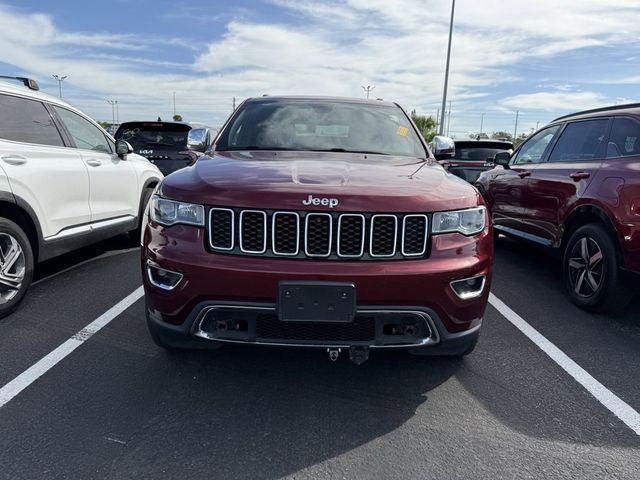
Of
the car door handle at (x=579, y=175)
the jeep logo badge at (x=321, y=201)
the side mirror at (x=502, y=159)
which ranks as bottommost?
the jeep logo badge at (x=321, y=201)

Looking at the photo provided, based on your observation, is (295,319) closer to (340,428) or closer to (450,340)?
(340,428)

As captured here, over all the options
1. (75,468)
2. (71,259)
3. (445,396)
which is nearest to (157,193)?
(75,468)

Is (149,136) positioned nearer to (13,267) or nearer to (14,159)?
(14,159)

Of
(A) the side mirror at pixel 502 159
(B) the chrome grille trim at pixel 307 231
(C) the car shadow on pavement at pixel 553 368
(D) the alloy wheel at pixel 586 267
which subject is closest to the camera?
(B) the chrome grille trim at pixel 307 231

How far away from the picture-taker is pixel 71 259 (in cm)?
599

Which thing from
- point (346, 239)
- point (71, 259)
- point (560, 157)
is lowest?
point (71, 259)

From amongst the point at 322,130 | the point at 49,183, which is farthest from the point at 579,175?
the point at 49,183

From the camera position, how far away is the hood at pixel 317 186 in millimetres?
2568

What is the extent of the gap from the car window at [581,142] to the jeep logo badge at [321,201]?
3179 mm

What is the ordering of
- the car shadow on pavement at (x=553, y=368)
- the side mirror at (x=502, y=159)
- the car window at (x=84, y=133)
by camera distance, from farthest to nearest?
the side mirror at (x=502, y=159) → the car window at (x=84, y=133) → the car shadow on pavement at (x=553, y=368)

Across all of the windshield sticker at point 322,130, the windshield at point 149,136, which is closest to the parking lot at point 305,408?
the windshield sticker at point 322,130

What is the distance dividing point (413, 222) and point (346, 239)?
0.36 m

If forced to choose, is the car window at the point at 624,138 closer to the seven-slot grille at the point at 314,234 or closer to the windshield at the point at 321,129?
the windshield at the point at 321,129

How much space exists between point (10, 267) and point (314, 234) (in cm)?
281
